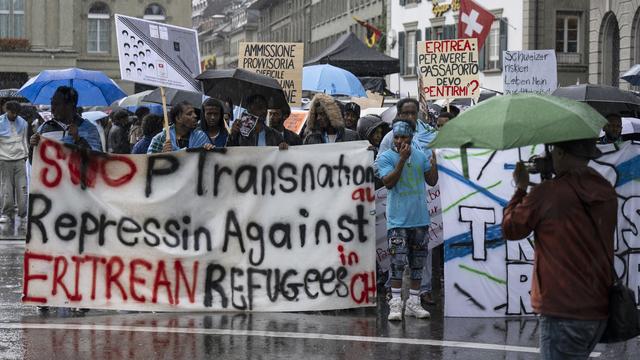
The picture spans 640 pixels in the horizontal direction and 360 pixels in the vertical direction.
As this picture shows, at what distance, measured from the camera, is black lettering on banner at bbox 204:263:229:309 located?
10531mm

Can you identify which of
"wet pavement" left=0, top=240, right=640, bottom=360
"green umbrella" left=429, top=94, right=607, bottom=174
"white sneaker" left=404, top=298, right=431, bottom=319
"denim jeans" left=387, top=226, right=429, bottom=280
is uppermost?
"green umbrella" left=429, top=94, right=607, bottom=174

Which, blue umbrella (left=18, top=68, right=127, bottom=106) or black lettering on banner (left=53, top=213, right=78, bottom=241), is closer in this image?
black lettering on banner (left=53, top=213, right=78, bottom=241)

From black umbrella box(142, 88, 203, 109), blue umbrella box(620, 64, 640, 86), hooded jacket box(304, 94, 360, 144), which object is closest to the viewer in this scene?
hooded jacket box(304, 94, 360, 144)

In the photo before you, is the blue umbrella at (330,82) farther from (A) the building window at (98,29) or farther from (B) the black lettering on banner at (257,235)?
(A) the building window at (98,29)

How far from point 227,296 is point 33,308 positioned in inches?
62.6

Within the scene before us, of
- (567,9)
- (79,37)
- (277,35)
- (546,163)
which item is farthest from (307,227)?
(277,35)

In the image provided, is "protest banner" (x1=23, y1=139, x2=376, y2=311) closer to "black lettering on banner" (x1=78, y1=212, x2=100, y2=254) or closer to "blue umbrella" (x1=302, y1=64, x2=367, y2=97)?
"black lettering on banner" (x1=78, y1=212, x2=100, y2=254)

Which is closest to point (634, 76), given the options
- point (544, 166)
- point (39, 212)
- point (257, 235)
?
point (257, 235)

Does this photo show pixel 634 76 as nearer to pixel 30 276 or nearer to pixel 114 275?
pixel 114 275

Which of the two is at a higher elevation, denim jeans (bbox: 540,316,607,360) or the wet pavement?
→ denim jeans (bbox: 540,316,607,360)

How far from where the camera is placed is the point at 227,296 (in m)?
10.6

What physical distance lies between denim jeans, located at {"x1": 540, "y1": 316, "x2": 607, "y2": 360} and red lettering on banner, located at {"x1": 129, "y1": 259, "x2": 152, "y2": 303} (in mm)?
5076

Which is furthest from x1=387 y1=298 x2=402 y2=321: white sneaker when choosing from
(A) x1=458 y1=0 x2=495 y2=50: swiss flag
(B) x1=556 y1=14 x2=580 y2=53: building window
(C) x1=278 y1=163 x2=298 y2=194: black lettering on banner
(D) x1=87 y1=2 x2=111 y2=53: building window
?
(D) x1=87 y1=2 x2=111 y2=53: building window

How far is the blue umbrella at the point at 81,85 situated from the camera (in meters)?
15.3
